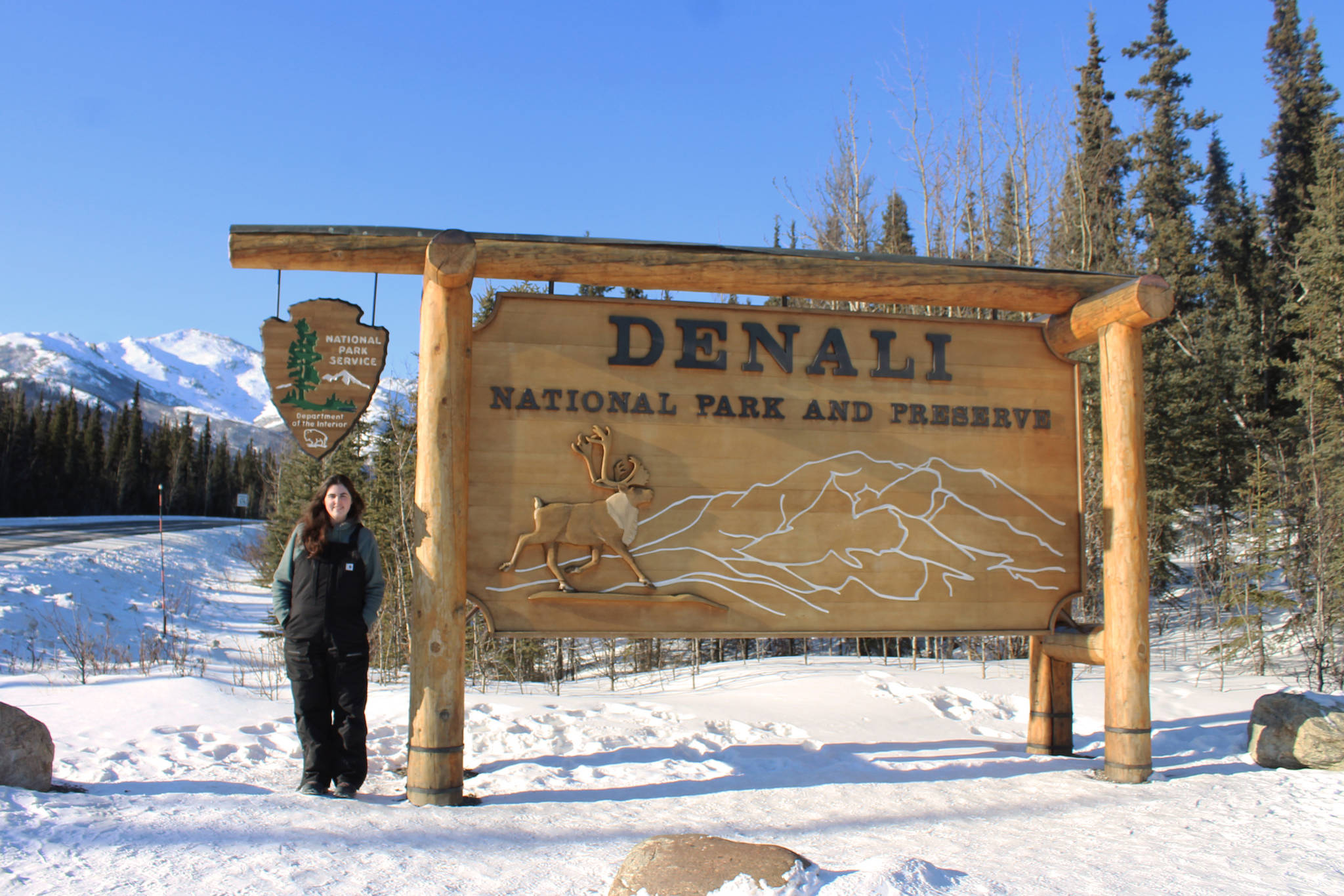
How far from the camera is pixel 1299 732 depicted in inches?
219

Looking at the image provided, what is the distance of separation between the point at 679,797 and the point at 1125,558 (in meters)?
3.24

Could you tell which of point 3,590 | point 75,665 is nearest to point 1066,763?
point 75,665

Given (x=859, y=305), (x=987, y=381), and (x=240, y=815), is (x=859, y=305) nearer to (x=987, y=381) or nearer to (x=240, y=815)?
(x=987, y=381)

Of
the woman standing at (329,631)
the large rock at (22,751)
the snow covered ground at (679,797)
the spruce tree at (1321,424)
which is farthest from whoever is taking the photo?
the spruce tree at (1321,424)

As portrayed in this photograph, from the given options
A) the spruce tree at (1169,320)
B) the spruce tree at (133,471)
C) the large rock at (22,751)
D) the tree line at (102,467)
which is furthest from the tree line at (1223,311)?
the spruce tree at (133,471)

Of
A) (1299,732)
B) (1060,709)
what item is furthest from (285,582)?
(1299,732)

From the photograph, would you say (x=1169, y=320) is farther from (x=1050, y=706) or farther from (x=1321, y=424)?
(x=1050, y=706)

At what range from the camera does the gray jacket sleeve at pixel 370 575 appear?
479 centimetres

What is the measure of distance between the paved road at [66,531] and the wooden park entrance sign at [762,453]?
68.0ft

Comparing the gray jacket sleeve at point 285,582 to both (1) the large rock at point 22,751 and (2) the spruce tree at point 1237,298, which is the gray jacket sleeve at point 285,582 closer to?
(1) the large rock at point 22,751

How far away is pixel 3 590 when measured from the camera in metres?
16.5

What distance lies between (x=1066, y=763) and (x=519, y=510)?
13.2 feet

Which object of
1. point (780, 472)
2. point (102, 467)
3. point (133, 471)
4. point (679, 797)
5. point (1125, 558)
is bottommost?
point (679, 797)

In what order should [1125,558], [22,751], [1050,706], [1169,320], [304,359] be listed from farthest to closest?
[1169,320]
[1050,706]
[1125,558]
[304,359]
[22,751]
